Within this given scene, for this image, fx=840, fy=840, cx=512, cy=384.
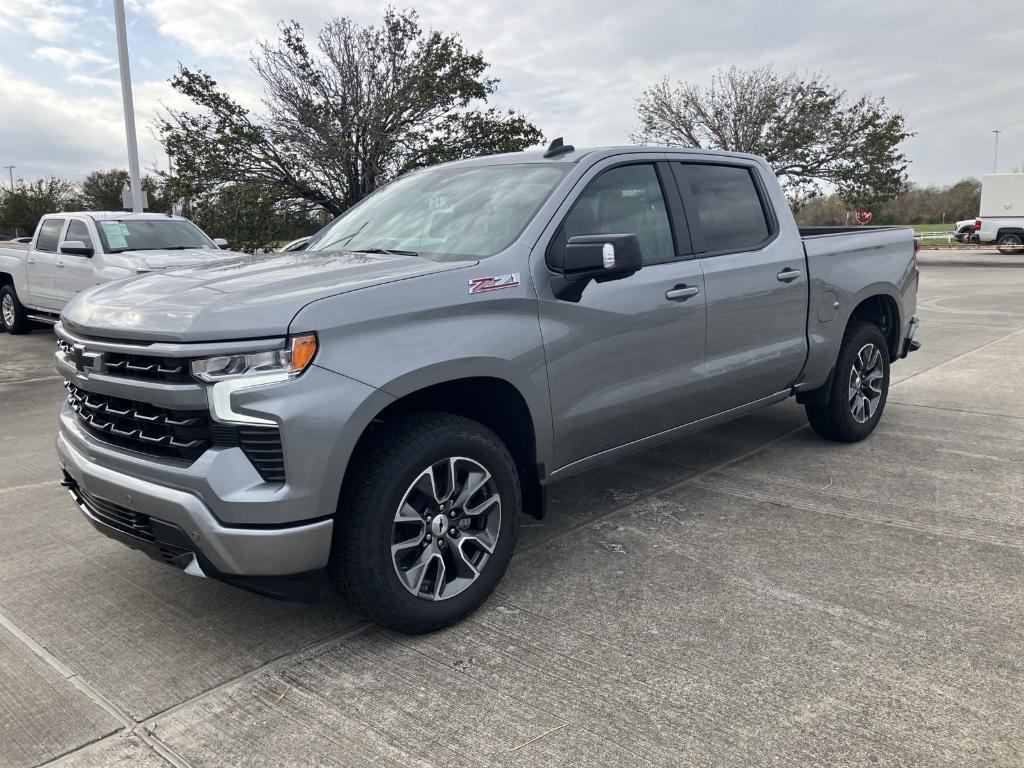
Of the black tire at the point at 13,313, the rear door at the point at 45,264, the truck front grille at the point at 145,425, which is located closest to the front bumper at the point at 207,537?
the truck front grille at the point at 145,425

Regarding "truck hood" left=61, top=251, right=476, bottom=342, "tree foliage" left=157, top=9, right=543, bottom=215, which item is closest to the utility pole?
"tree foliage" left=157, top=9, right=543, bottom=215

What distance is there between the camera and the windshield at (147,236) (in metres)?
10.8

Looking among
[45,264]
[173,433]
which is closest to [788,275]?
[173,433]

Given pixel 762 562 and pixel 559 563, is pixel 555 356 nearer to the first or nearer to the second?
pixel 559 563

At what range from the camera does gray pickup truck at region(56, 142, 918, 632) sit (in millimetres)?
2732

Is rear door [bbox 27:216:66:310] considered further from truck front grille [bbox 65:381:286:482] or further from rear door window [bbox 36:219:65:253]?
truck front grille [bbox 65:381:286:482]

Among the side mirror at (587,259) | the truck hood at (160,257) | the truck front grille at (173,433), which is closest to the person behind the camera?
the truck front grille at (173,433)

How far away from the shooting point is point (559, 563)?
12.5ft

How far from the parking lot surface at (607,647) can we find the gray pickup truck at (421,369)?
0.36 m

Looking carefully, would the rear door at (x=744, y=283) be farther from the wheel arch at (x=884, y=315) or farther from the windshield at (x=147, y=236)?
the windshield at (x=147, y=236)

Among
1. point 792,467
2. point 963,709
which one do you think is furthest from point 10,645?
point 792,467

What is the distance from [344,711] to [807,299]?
140 inches

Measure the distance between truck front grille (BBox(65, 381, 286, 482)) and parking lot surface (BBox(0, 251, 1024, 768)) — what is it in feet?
2.51

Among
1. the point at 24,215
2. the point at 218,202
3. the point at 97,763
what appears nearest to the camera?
the point at 97,763
